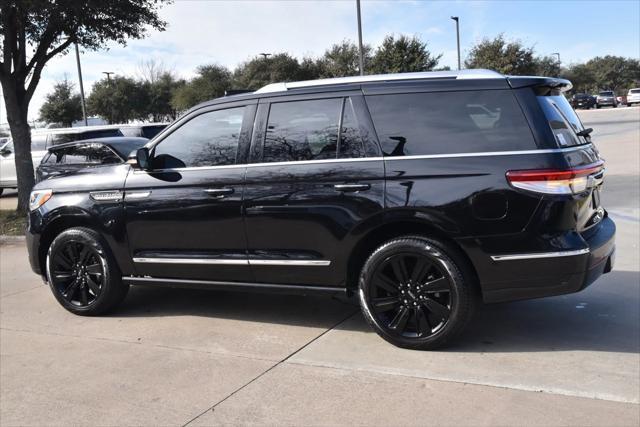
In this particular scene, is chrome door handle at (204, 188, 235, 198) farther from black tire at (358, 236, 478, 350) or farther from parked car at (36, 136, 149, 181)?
parked car at (36, 136, 149, 181)

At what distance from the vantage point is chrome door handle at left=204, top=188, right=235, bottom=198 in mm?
4605

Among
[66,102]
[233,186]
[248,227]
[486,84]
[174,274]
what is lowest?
[174,274]

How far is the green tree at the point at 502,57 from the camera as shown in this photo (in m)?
44.0

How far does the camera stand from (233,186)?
4.60 m

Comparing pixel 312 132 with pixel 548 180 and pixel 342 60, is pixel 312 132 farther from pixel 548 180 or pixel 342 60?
pixel 342 60

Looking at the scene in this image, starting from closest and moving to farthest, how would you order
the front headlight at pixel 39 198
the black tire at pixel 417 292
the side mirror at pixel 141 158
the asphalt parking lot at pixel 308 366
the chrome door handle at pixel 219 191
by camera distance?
1. the asphalt parking lot at pixel 308 366
2. the black tire at pixel 417 292
3. the chrome door handle at pixel 219 191
4. the side mirror at pixel 141 158
5. the front headlight at pixel 39 198

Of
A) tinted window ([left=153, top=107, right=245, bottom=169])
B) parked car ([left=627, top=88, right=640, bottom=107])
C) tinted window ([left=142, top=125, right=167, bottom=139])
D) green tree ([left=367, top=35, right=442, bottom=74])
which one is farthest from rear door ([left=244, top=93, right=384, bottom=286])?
parked car ([left=627, top=88, right=640, bottom=107])

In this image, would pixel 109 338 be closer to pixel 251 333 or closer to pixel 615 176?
pixel 251 333

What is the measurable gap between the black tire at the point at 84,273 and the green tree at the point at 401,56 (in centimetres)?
3312

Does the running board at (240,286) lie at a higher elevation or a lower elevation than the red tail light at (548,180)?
lower

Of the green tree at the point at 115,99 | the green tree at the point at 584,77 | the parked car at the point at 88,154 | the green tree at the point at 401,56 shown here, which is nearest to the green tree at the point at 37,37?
the parked car at the point at 88,154

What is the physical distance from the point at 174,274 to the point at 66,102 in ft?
142

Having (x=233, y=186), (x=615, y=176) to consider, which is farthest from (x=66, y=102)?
(x=233, y=186)

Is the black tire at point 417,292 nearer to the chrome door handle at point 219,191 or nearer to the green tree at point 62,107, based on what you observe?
the chrome door handle at point 219,191
